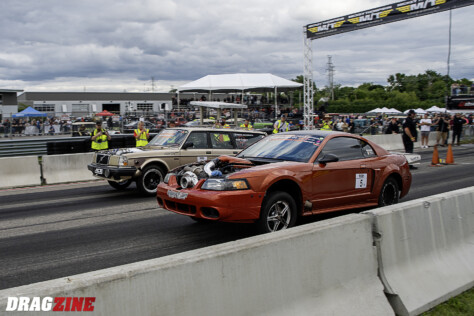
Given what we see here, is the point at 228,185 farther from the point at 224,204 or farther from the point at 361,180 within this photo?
the point at 361,180

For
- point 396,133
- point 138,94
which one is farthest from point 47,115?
point 138,94

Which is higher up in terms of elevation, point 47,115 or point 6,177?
point 47,115

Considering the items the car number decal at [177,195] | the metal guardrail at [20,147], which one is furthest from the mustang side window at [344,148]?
the metal guardrail at [20,147]

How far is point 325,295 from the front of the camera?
3590 millimetres

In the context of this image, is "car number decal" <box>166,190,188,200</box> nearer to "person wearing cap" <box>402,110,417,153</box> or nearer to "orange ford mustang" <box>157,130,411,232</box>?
"orange ford mustang" <box>157,130,411,232</box>

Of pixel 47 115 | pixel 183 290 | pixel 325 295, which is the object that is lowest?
pixel 325 295

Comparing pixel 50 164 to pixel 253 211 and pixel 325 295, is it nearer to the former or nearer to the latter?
pixel 253 211

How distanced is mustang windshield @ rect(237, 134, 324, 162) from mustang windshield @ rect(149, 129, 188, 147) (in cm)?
322

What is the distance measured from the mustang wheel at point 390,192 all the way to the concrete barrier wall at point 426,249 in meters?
2.52

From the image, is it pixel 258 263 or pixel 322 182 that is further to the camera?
pixel 322 182

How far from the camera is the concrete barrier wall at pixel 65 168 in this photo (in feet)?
41.6

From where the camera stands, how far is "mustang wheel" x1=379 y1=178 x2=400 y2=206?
25.0 feet

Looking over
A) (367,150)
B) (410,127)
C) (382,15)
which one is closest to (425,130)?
(382,15)

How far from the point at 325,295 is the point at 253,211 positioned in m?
2.23
